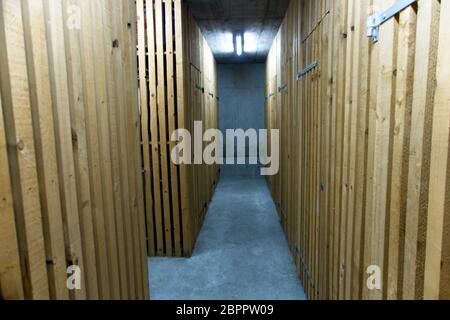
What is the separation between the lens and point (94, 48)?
5.26 feet

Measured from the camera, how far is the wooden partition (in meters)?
4.00

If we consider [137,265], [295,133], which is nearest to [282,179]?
[295,133]

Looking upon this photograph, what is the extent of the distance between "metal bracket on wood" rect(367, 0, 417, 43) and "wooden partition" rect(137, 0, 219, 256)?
2.74 m

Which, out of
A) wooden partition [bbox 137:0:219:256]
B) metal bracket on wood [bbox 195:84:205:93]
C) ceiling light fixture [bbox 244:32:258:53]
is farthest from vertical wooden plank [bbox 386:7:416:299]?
ceiling light fixture [bbox 244:32:258:53]

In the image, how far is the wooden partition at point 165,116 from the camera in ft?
13.1

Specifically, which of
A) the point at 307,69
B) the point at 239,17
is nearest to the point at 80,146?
the point at 307,69

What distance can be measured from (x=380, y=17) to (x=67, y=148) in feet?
5.19

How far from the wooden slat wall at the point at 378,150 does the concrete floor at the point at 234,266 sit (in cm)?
59

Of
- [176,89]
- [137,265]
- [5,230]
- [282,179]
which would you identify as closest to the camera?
[5,230]

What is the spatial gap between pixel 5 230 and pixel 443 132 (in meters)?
1.47

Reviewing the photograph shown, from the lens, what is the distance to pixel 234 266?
13.1 ft

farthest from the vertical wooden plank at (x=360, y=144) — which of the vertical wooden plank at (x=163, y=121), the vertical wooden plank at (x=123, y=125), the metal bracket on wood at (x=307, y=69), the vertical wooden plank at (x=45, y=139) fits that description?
the vertical wooden plank at (x=163, y=121)

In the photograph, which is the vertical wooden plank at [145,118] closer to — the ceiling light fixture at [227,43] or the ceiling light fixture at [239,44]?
the ceiling light fixture at [227,43]
